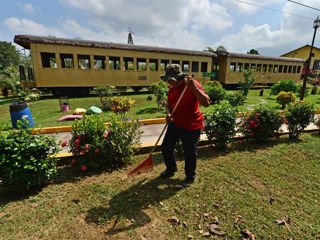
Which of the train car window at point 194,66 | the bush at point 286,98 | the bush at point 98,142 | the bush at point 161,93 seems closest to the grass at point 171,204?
the bush at point 98,142

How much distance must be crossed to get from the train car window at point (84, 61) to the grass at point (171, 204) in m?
12.4

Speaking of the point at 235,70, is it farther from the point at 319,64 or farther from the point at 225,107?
the point at 319,64

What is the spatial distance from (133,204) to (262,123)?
390 cm

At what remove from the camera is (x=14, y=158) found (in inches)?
96.3

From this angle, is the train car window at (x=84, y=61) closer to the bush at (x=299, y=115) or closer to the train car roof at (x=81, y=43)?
the train car roof at (x=81, y=43)

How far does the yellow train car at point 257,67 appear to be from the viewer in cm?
2034

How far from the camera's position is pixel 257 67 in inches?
894

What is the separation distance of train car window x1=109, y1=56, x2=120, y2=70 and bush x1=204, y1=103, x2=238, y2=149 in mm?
12632

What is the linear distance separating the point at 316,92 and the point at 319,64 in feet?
75.5

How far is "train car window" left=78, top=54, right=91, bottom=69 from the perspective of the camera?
1365 cm

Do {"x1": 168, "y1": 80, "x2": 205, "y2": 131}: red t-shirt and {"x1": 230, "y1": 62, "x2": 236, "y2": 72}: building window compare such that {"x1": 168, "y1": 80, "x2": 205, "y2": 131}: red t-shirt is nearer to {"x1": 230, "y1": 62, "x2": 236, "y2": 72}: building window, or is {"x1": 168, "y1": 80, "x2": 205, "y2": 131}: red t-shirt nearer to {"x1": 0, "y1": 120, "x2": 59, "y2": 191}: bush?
{"x1": 0, "y1": 120, "x2": 59, "y2": 191}: bush

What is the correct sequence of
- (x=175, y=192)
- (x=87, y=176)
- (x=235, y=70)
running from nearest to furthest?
1. (x=175, y=192)
2. (x=87, y=176)
3. (x=235, y=70)

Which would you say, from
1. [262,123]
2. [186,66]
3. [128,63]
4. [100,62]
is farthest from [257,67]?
[262,123]

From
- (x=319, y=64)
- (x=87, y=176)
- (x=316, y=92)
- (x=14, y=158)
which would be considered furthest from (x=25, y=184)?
(x=319, y=64)
